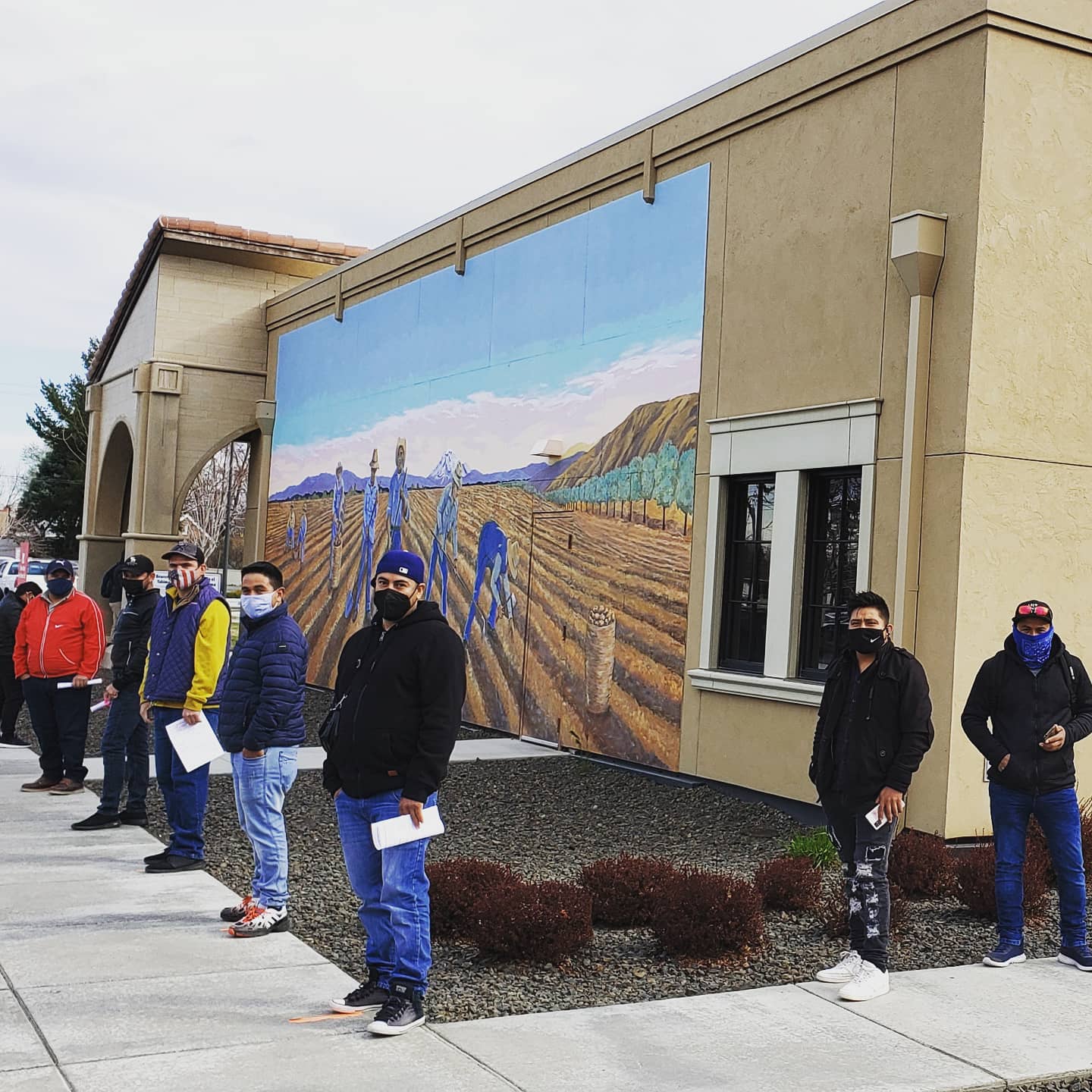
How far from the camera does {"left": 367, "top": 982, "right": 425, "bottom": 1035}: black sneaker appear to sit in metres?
5.25

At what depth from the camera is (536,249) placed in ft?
48.6

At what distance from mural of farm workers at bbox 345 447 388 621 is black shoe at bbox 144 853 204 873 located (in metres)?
9.95

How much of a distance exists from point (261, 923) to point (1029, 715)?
397cm

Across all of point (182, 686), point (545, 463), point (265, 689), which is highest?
point (545, 463)

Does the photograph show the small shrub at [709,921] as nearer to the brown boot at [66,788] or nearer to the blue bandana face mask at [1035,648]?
the blue bandana face mask at [1035,648]

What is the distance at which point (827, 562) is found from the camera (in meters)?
10.8

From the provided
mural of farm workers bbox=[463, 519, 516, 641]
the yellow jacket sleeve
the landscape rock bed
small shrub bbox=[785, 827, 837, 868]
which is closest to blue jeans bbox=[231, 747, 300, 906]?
the landscape rock bed

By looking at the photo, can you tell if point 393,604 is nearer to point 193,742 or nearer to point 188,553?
point 193,742

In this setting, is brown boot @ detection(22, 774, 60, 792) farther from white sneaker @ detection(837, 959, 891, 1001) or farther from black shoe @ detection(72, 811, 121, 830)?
white sneaker @ detection(837, 959, 891, 1001)

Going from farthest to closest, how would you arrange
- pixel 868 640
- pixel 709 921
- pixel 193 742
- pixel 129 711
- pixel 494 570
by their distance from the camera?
1. pixel 494 570
2. pixel 129 711
3. pixel 193 742
4. pixel 709 921
5. pixel 868 640

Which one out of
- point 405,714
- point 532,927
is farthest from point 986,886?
point 405,714

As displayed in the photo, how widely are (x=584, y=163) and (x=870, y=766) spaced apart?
926cm

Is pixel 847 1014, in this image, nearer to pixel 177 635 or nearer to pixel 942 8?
pixel 177 635

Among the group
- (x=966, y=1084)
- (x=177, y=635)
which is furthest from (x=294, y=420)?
(x=966, y=1084)
